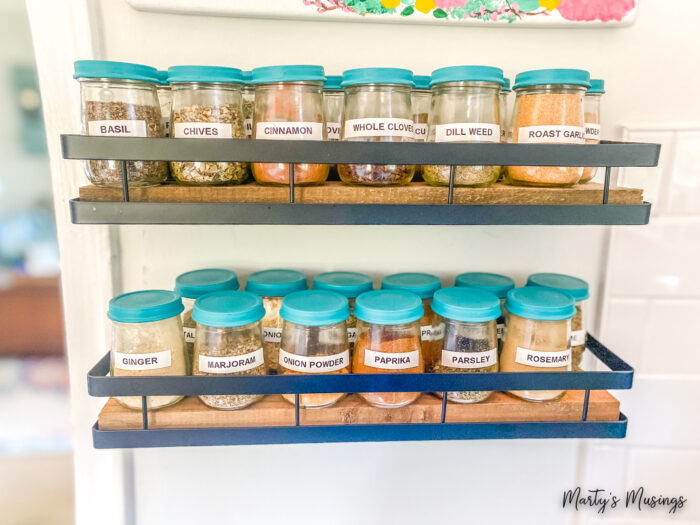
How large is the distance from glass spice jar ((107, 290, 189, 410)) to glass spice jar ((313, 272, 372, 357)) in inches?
8.3

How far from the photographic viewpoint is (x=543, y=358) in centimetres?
69

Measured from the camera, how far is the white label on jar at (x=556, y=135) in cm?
63

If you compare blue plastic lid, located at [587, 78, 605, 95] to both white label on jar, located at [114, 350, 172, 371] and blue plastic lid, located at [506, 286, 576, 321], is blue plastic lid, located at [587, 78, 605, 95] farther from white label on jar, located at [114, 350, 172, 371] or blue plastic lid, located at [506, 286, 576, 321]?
white label on jar, located at [114, 350, 172, 371]

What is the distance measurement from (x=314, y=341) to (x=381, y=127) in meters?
0.29

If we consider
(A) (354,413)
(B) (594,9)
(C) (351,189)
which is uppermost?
(B) (594,9)

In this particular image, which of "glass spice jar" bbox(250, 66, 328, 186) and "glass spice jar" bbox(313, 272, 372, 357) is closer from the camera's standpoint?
"glass spice jar" bbox(250, 66, 328, 186)

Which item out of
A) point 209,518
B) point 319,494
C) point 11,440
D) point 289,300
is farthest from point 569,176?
point 11,440

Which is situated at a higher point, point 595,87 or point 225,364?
point 595,87

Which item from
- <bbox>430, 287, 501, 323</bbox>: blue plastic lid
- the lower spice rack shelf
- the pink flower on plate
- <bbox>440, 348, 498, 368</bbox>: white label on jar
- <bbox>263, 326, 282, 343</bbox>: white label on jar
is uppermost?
the pink flower on plate

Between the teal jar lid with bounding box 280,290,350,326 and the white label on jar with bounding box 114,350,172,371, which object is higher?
the teal jar lid with bounding box 280,290,350,326

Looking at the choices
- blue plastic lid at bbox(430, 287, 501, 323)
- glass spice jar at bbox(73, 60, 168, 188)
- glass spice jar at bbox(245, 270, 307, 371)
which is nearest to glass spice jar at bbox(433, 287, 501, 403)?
blue plastic lid at bbox(430, 287, 501, 323)

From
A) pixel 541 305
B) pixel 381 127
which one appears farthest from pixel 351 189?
pixel 541 305

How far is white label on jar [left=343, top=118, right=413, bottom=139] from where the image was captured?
0.63m

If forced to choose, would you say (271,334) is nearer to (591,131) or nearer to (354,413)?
(354,413)
